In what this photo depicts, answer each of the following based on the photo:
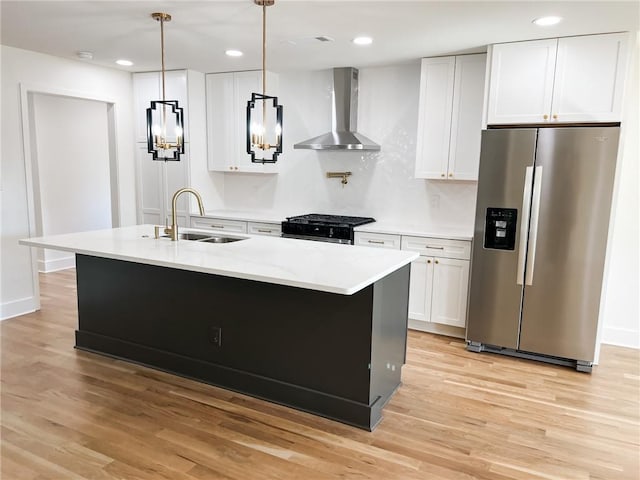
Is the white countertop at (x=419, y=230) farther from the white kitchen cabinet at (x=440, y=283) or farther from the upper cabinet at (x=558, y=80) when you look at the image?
the upper cabinet at (x=558, y=80)

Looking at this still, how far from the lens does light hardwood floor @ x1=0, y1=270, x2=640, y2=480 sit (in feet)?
7.54

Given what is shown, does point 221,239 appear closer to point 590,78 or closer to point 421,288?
point 421,288

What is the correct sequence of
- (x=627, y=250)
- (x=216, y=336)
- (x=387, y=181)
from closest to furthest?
(x=216, y=336), (x=627, y=250), (x=387, y=181)

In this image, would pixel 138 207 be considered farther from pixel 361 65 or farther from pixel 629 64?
pixel 629 64

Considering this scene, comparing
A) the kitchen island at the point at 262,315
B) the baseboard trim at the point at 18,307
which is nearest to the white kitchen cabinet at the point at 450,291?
the kitchen island at the point at 262,315

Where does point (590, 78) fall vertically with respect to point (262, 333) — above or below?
above

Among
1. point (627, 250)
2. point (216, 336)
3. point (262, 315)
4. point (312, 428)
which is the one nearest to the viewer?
point (312, 428)

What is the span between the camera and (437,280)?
4141 millimetres

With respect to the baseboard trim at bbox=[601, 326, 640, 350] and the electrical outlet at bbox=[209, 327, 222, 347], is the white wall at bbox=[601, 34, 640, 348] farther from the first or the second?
the electrical outlet at bbox=[209, 327, 222, 347]

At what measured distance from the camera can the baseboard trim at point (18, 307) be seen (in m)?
4.37

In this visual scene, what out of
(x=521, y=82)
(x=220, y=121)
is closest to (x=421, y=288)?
(x=521, y=82)

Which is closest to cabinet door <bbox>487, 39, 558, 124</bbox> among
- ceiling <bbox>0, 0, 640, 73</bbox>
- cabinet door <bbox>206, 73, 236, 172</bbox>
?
ceiling <bbox>0, 0, 640, 73</bbox>

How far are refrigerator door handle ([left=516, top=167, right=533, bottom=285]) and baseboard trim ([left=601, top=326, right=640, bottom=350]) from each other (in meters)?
1.21

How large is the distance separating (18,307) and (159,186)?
189 cm
